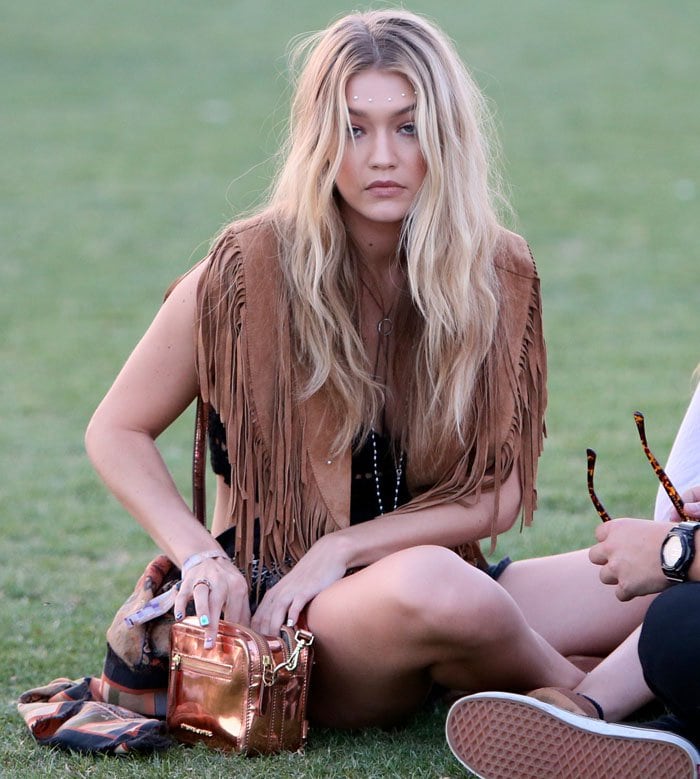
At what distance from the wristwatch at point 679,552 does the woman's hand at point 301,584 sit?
28.8 inches

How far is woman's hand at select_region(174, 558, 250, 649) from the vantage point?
2873 mm

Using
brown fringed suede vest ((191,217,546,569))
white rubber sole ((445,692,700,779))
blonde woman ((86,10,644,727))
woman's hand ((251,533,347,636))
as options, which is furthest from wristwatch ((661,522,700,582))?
woman's hand ((251,533,347,636))

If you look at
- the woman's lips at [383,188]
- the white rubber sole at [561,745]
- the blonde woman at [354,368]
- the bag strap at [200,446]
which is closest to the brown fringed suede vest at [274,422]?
the blonde woman at [354,368]

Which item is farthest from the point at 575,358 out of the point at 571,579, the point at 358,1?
the point at 358,1

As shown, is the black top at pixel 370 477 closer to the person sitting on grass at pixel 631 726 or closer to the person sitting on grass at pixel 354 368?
the person sitting on grass at pixel 354 368

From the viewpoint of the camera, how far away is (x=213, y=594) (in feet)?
9.54

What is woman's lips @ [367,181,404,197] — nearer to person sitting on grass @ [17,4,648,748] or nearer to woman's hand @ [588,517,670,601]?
person sitting on grass @ [17,4,648,748]

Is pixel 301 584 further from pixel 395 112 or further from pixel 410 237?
pixel 395 112

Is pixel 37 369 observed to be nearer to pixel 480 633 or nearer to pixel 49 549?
pixel 49 549

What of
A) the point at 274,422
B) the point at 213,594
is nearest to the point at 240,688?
the point at 213,594

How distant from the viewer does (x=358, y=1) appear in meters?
18.3

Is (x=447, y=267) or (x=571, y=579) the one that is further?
(x=571, y=579)

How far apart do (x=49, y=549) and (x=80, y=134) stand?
10.1 meters

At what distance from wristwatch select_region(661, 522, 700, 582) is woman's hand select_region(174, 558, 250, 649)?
89 centimetres
